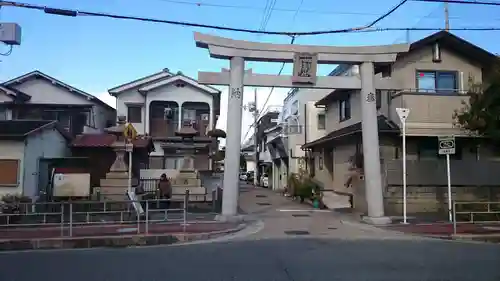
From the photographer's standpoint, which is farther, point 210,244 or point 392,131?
point 392,131

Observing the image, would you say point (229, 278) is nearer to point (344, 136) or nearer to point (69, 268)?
point (69, 268)

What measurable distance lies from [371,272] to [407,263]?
1312 millimetres

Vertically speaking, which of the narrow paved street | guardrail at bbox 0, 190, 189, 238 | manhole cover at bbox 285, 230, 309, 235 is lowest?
manhole cover at bbox 285, 230, 309, 235

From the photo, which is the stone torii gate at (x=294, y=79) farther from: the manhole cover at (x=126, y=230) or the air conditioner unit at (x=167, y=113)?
the air conditioner unit at (x=167, y=113)

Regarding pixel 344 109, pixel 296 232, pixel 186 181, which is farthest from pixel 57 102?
pixel 296 232

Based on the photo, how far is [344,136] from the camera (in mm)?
22109

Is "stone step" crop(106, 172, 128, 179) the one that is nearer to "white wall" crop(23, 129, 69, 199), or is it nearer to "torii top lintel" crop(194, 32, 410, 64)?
"white wall" crop(23, 129, 69, 199)

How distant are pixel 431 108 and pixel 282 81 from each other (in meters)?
7.21

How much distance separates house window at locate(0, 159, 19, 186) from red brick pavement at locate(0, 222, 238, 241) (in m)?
5.32

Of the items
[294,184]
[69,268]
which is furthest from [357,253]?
[294,184]

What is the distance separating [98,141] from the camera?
27844 mm

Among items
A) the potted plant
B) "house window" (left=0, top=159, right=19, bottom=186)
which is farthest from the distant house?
the potted plant

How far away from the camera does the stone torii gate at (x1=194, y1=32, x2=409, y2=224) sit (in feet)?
55.6

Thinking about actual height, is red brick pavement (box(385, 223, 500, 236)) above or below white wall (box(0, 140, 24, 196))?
below
